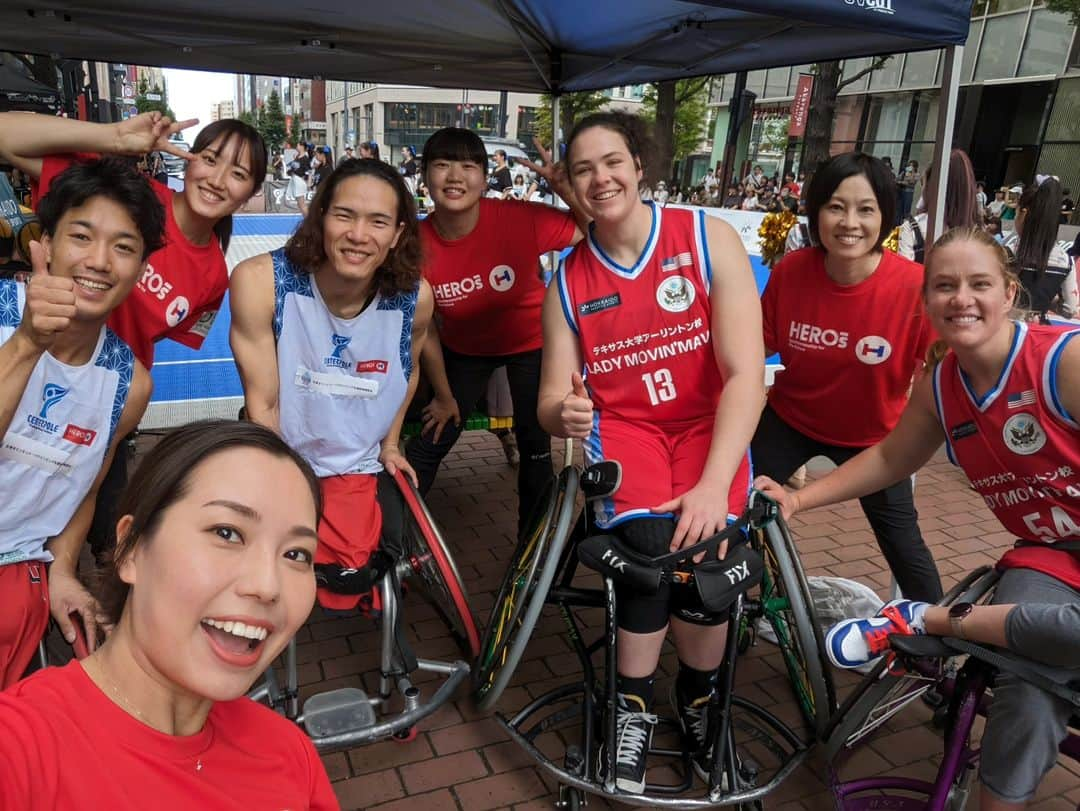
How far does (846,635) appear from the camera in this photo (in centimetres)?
214

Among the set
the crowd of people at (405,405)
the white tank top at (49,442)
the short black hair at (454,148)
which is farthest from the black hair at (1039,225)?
the white tank top at (49,442)

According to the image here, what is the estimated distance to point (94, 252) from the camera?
1.98 metres

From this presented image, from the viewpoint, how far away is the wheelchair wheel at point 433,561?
263 centimetres

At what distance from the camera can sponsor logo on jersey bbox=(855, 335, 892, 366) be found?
2.77 meters

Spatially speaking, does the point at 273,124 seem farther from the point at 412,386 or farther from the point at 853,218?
the point at 853,218

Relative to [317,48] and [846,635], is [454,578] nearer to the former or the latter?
[846,635]

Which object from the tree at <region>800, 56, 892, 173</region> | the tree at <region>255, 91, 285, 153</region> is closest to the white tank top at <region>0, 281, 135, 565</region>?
the tree at <region>800, 56, 892, 173</region>

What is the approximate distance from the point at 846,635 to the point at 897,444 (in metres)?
0.67

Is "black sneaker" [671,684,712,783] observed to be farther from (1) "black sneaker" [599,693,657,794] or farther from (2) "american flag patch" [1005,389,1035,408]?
(2) "american flag patch" [1005,389,1035,408]

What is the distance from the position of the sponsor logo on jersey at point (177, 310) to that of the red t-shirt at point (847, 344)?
87.8 inches

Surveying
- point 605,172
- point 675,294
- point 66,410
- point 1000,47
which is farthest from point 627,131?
point 1000,47

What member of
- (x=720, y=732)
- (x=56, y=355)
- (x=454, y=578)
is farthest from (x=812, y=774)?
(x=56, y=355)

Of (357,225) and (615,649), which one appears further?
(357,225)

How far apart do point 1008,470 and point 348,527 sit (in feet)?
6.48
